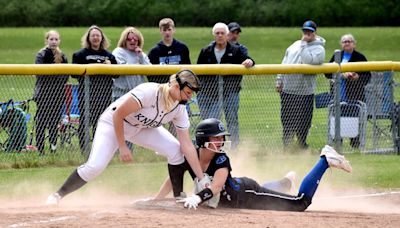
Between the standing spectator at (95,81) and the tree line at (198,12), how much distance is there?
106ft

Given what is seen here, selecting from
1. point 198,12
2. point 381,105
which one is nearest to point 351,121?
point 381,105

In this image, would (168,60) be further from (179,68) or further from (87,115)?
(87,115)

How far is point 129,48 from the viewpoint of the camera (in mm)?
13805

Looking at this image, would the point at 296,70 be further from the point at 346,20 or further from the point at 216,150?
the point at 346,20

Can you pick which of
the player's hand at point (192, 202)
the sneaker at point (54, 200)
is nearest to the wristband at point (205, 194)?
the player's hand at point (192, 202)

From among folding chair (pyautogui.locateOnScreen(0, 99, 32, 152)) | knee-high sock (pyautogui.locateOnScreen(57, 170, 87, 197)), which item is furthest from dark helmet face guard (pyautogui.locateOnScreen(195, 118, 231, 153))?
folding chair (pyautogui.locateOnScreen(0, 99, 32, 152))

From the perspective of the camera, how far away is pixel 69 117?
13070mm

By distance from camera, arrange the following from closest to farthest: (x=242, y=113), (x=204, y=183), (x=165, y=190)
Result: 1. (x=204, y=183)
2. (x=165, y=190)
3. (x=242, y=113)

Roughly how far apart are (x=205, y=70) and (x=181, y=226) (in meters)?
5.27

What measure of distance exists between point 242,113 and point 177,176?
4.25 meters

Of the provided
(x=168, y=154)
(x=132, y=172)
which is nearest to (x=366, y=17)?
(x=132, y=172)

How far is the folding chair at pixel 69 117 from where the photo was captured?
42.4 feet

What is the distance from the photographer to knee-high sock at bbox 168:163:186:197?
995 centimetres

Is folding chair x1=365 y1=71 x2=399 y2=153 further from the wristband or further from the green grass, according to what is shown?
the green grass
